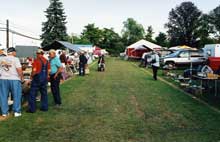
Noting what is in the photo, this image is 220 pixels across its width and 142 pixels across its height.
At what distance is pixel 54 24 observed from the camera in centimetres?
7712

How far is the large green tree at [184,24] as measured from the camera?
89188mm

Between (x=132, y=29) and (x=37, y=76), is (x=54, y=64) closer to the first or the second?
(x=37, y=76)

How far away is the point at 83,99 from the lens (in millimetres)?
13469

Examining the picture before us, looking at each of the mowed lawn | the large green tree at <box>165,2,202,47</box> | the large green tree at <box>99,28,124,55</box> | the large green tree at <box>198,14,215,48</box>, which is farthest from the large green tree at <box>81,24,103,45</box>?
the mowed lawn

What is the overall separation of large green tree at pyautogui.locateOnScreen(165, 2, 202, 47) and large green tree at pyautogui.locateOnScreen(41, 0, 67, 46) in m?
26.8

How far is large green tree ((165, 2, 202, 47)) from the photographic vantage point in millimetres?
89188

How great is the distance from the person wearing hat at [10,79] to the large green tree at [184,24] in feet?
265

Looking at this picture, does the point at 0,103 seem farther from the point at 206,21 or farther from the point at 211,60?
the point at 206,21

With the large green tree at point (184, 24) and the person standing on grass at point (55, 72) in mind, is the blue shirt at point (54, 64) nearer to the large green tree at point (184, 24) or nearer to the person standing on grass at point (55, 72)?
the person standing on grass at point (55, 72)

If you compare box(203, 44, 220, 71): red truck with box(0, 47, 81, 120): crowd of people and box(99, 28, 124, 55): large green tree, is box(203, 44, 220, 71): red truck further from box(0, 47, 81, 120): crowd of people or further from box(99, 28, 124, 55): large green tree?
box(99, 28, 124, 55): large green tree

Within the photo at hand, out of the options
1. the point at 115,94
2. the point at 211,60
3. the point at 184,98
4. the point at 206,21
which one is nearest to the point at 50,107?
the point at 115,94

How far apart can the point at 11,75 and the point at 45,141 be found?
3.18m

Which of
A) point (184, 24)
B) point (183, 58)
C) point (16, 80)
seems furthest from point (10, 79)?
point (184, 24)

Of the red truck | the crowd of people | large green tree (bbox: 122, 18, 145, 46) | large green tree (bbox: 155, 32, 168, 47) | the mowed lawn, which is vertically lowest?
the mowed lawn
